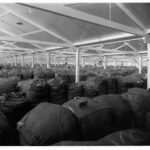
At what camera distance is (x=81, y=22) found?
15.8ft

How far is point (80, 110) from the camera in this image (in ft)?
6.07

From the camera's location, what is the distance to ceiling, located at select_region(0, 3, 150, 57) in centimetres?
289

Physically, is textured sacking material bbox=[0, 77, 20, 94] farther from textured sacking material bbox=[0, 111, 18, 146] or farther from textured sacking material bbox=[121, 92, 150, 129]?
textured sacking material bbox=[121, 92, 150, 129]

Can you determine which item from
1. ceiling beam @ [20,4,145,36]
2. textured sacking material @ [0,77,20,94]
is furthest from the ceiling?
textured sacking material @ [0,77,20,94]

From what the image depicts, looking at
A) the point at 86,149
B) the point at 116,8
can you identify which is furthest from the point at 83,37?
the point at 86,149

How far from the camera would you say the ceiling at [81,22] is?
2893mm

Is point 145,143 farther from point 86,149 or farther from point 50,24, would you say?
point 50,24

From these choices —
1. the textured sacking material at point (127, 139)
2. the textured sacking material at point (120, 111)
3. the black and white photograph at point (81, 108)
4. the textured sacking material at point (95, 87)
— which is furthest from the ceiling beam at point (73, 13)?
the textured sacking material at point (127, 139)

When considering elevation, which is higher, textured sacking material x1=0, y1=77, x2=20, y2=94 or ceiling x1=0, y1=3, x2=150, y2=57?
ceiling x1=0, y1=3, x2=150, y2=57

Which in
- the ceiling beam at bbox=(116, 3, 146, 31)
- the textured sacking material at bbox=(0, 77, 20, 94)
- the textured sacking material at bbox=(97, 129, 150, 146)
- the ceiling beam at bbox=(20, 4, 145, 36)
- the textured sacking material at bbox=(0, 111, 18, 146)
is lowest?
the textured sacking material at bbox=(0, 111, 18, 146)

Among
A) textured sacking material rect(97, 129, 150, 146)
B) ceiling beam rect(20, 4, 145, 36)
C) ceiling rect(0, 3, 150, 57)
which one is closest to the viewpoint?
textured sacking material rect(97, 129, 150, 146)

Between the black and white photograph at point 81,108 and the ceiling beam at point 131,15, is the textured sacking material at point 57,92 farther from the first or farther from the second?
the ceiling beam at point 131,15

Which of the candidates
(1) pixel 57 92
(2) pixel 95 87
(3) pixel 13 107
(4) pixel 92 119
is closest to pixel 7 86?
(1) pixel 57 92

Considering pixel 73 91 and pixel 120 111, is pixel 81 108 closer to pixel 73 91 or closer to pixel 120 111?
pixel 120 111
